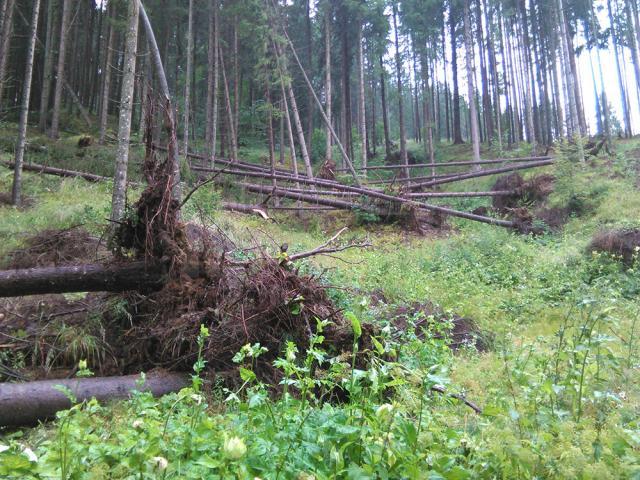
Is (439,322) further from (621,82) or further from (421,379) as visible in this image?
(621,82)

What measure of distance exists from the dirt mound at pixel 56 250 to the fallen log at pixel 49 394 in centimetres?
324

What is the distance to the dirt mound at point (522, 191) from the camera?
15.7 m

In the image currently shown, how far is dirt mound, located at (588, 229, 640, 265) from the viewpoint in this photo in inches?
355

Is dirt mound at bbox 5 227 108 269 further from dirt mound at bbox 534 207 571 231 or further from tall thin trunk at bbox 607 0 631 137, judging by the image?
tall thin trunk at bbox 607 0 631 137

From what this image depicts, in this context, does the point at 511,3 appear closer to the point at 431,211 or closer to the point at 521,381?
the point at 431,211

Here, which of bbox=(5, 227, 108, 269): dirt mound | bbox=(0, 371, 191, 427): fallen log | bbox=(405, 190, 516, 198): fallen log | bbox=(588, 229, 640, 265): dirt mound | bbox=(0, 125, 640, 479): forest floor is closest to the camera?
bbox=(0, 125, 640, 479): forest floor

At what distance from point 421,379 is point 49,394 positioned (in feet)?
11.5

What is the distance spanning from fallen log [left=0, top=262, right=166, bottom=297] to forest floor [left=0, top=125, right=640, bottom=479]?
0.59 meters

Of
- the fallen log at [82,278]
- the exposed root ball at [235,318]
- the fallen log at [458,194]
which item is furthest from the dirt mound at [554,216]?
the fallen log at [82,278]

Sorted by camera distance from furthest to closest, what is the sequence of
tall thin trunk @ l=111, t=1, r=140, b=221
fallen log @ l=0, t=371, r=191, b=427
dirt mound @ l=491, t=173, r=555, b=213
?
dirt mound @ l=491, t=173, r=555, b=213 → tall thin trunk @ l=111, t=1, r=140, b=221 → fallen log @ l=0, t=371, r=191, b=427

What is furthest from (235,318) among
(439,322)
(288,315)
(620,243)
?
(620,243)

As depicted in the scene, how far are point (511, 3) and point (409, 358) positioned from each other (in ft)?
106

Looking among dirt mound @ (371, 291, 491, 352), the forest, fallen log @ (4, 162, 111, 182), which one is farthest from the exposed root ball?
fallen log @ (4, 162, 111, 182)

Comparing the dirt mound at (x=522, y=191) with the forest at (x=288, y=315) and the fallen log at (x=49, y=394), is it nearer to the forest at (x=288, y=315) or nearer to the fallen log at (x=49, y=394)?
the forest at (x=288, y=315)
